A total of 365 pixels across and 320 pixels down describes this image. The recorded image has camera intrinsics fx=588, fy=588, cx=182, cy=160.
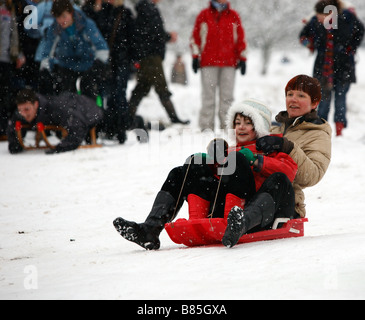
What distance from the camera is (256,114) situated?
10.9 ft

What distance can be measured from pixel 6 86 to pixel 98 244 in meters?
4.55

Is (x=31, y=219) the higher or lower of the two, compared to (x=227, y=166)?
lower

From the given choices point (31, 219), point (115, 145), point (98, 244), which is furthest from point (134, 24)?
point (98, 244)

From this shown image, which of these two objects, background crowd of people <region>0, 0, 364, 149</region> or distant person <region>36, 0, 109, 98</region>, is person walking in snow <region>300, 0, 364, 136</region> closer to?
background crowd of people <region>0, 0, 364, 149</region>

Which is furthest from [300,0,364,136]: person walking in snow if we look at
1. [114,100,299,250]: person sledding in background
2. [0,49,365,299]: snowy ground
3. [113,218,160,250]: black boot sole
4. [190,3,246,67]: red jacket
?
[113,218,160,250]: black boot sole

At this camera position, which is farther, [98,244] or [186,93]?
[186,93]

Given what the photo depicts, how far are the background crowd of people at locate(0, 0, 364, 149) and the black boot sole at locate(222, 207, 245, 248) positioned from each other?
15.4 ft

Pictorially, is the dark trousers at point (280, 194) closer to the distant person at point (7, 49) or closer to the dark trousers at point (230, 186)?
the dark trousers at point (230, 186)

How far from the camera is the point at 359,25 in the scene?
23.4 feet

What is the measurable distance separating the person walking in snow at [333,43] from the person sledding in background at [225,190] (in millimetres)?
4173

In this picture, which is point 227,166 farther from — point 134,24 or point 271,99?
point 271,99

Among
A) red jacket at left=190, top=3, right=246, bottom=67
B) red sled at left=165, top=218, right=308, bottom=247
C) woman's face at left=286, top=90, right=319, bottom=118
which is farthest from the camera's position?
red jacket at left=190, top=3, right=246, bottom=67

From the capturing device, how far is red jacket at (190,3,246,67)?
24.5 feet

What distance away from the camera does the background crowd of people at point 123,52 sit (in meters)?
7.08
